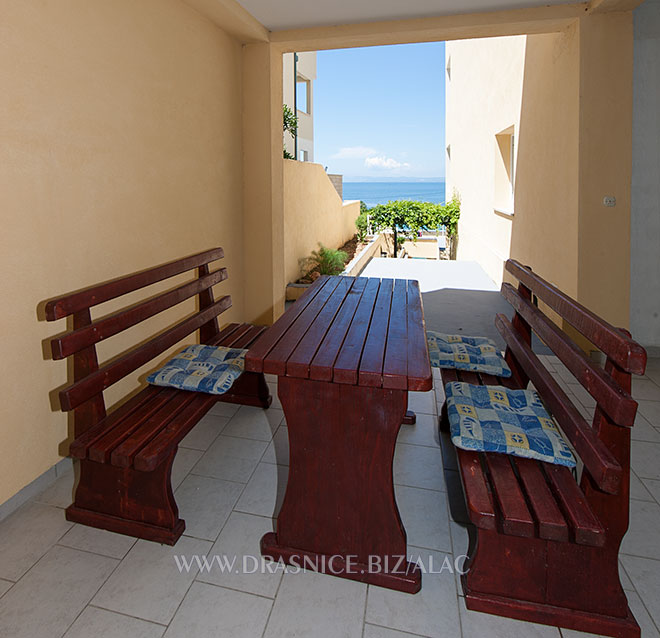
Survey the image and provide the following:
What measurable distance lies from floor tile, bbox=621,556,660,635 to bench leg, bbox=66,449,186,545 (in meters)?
1.72

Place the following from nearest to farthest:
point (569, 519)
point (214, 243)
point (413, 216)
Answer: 1. point (569, 519)
2. point (214, 243)
3. point (413, 216)

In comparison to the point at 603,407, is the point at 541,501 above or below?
below

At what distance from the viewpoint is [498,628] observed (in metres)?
1.59

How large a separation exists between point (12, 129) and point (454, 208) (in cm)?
1149

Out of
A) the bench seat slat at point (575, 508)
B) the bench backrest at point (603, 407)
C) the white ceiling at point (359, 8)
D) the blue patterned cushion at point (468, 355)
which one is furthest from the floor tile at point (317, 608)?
the white ceiling at point (359, 8)

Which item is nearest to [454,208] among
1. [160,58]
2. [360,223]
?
[360,223]

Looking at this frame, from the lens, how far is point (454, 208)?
12430 mm

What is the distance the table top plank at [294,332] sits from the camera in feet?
5.63

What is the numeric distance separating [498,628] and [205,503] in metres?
1.28

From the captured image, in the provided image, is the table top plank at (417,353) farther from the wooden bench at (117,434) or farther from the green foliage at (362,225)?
the green foliage at (362,225)

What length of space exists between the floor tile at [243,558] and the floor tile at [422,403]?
1.36 m

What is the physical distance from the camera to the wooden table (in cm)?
168

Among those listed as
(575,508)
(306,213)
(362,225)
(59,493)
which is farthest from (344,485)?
(362,225)

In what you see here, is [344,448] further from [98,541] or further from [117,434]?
[98,541]
